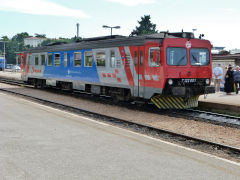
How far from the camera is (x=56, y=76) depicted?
63.7ft

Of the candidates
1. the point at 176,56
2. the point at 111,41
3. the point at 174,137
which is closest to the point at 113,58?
the point at 111,41

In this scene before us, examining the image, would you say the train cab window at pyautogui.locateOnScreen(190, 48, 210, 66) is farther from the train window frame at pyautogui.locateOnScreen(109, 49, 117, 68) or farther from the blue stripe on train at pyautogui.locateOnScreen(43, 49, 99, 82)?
the blue stripe on train at pyautogui.locateOnScreen(43, 49, 99, 82)

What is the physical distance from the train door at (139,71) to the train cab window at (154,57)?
0.44 m

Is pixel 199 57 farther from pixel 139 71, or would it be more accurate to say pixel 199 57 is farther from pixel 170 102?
pixel 139 71

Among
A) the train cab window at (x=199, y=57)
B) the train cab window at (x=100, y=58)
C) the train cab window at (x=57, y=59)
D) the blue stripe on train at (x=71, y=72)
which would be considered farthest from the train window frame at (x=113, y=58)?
the train cab window at (x=57, y=59)

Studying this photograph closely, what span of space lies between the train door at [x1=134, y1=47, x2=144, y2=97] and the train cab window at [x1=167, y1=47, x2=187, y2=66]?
1.12 m

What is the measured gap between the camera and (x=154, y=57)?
11.9m

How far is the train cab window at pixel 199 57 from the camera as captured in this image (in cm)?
1251

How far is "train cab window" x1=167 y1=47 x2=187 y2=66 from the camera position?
38.9 feet

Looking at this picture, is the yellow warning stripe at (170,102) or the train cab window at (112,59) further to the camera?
A: the train cab window at (112,59)

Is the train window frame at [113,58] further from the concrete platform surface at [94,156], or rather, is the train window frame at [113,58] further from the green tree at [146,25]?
the green tree at [146,25]

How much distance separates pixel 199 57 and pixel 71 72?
24.6ft

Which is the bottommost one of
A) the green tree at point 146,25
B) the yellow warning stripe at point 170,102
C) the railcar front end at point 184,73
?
the yellow warning stripe at point 170,102

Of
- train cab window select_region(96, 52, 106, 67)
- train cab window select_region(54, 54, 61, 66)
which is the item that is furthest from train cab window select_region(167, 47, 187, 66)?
train cab window select_region(54, 54, 61, 66)
